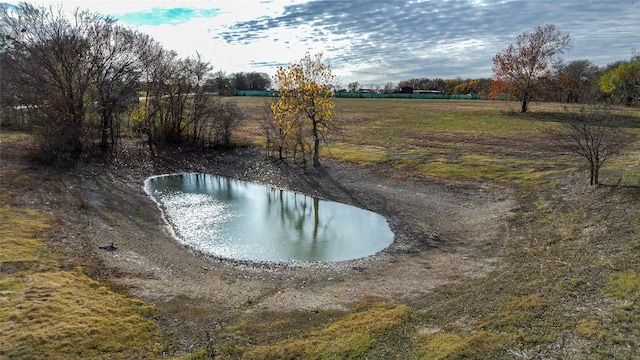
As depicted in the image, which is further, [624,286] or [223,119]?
[223,119]

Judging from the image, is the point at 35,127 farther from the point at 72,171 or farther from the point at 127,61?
the point at 127,61

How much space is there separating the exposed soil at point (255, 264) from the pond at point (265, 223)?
968mm

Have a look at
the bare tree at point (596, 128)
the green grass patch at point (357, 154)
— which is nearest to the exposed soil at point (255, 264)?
the green grass patch at point (357, 154)

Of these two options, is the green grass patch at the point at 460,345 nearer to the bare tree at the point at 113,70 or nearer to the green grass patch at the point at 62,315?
the green grass patch at the point at 62,315

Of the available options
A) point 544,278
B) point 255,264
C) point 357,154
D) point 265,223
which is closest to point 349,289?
point 255,264

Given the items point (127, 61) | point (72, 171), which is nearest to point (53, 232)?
point (72, 171)

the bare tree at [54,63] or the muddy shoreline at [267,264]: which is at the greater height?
the bare tree at [54,63]

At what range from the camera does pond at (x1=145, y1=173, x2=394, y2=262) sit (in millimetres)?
21125

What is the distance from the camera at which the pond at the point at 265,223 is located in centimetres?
2112

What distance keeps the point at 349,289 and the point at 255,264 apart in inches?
193

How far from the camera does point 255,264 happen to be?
18875mm

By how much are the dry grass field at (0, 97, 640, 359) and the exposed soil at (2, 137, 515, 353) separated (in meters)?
0.12

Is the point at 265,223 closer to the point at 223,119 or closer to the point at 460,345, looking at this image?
the point at 460,345

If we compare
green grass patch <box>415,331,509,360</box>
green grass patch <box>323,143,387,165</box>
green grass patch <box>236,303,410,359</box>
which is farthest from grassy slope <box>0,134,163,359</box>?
green grass patch <box>323,143,387,165</box>
